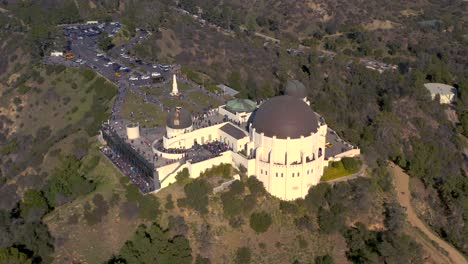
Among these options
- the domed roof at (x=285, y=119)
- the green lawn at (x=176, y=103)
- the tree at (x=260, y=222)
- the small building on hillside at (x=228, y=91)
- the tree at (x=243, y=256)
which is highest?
the domed roof at (x=285, y=119)

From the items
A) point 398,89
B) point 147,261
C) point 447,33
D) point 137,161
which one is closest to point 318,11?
point 447,33

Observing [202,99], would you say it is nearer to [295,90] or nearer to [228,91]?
[228,91]

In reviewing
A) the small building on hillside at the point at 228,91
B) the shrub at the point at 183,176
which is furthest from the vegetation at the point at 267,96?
the shrub at the point at 183,176

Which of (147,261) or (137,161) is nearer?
(147,261)

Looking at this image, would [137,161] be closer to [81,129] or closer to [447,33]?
[81,129]

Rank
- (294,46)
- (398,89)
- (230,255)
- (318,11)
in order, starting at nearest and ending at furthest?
(230,255), (398,89), (294,46), (318,11)

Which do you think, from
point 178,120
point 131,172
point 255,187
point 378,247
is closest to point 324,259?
point 378,247

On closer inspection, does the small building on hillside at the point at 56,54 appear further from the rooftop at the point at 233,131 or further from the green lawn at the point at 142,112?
the rooftop at the point at 233,131
